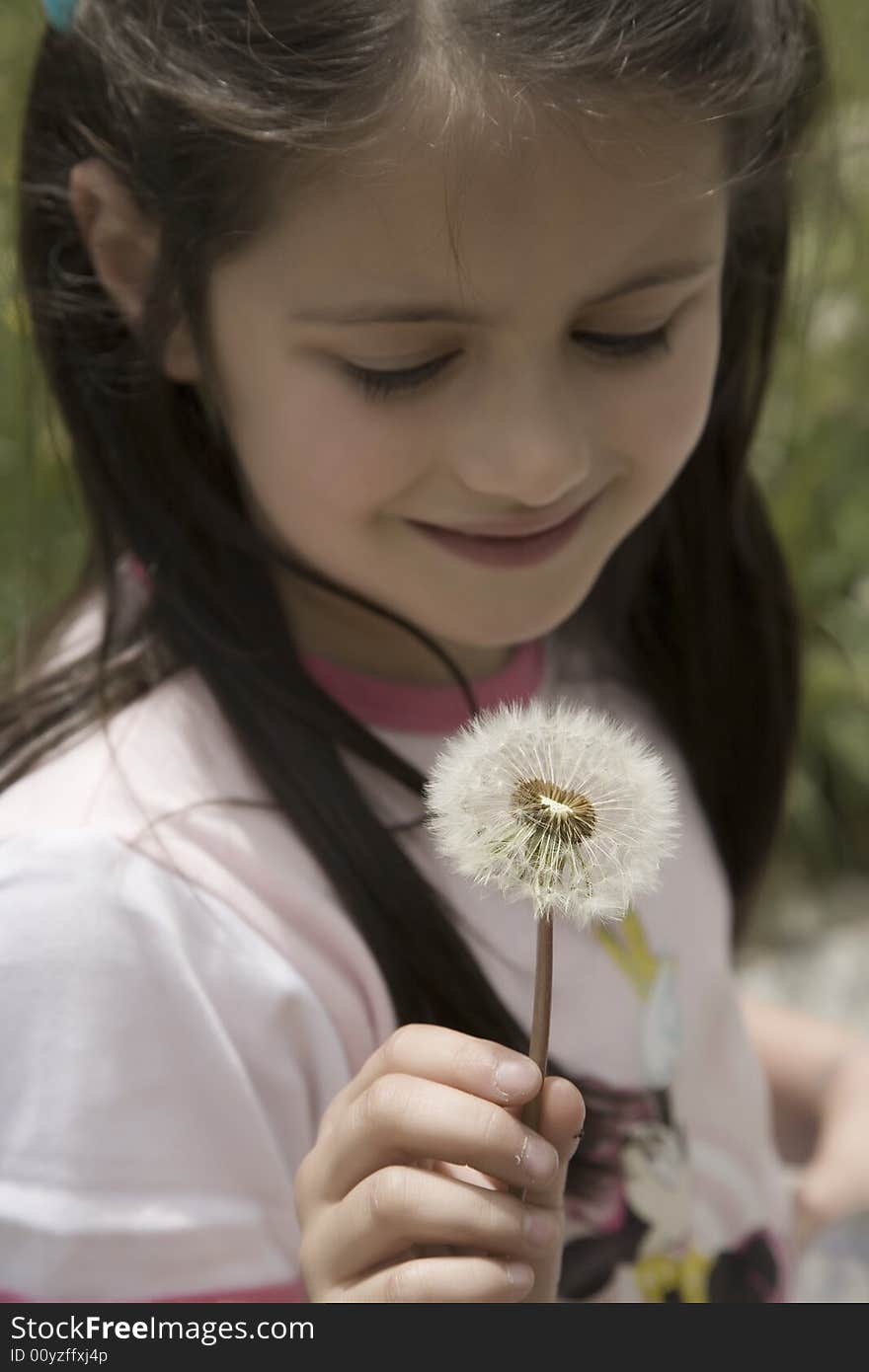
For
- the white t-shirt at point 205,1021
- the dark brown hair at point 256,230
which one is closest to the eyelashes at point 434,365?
the dark brown hair at point 256,230

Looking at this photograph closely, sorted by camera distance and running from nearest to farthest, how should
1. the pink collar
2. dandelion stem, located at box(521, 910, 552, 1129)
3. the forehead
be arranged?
dandelion stem, located at box(521, 910, 552, 1129), the forehead, the pink collar

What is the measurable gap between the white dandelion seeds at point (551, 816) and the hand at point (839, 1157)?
75 centimetres

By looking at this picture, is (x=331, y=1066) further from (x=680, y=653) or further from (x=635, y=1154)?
(x=680, y=653)

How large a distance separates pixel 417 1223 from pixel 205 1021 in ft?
0.78

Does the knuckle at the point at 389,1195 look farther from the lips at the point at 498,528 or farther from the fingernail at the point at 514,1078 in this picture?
the lips at the point at 498,528

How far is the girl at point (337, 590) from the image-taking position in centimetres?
79

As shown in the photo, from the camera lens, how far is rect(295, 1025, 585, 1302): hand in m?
0.60

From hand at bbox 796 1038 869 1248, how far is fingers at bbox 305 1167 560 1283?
0.67 meters

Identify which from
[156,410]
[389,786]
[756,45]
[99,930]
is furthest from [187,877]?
[756,45]

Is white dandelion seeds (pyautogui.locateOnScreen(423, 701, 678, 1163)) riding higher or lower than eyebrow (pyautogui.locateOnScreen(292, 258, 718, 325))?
lower

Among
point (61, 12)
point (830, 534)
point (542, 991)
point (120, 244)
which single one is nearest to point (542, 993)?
point (542, 991)

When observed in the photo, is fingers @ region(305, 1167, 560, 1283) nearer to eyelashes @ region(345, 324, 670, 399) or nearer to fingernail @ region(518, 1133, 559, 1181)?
fingernail @ region(518, 1133, 559, 1181)

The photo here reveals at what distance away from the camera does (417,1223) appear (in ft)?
2.12

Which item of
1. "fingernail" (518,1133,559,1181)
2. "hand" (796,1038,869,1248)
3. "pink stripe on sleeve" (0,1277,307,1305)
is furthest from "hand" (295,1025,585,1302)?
"hand" (796,1038,869,1248)
